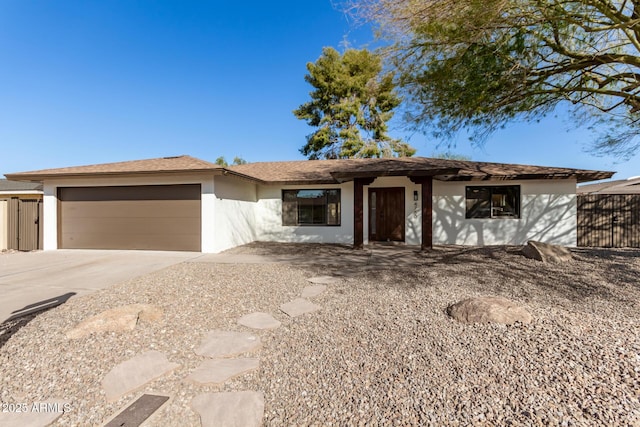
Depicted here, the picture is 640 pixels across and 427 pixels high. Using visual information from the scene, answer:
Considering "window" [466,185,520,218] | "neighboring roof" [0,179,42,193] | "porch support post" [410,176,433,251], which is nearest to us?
"porch support post" [410,176,433,251]

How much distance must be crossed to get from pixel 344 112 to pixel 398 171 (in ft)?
39.5

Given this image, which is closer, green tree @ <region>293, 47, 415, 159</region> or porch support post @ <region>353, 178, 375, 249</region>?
porch support post @ <region>353, 178, 375, 249</region>

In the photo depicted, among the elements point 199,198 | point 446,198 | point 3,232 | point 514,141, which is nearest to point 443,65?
point 514,141

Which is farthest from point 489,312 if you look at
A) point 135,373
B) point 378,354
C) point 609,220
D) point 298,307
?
point 609,220

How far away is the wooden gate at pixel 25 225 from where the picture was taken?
982cm

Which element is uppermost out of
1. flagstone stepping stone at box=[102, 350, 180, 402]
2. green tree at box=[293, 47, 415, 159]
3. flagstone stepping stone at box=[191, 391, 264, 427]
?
green tree at box=[293, 47, 415, 159]

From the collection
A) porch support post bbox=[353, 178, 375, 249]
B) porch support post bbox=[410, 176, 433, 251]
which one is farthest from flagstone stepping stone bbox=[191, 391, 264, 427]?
porch support post bbox=[410, 176, 433, 251]

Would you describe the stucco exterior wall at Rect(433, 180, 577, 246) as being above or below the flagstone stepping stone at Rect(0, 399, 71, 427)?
above

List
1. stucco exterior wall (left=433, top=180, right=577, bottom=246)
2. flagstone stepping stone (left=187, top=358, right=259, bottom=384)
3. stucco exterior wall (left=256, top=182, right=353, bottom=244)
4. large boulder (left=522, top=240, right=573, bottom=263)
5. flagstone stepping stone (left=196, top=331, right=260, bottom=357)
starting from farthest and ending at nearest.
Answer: stucco exterior wall (left=256, top=182, right=353, bottom=244) < stucco exterior wall (left=433, top=180, right=577, bottom=246) < large boulder (left=522, top=240, right=573, bottom=263) < flagstone stepping stone (left=196, top=331, right=260, bottom=357) < flagstone stepping stone (left=187, top=358, right=259, bottom=384)

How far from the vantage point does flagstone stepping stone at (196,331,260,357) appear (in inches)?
118

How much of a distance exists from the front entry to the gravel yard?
591 cm

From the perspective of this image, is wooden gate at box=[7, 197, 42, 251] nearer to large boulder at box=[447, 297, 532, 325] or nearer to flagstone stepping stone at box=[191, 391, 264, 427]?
flagstone stepping stone at box=[191, 391, 264, 427]

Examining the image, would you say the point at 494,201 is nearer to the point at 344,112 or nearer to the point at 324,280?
the point at 324,280

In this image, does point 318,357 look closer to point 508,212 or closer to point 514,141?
point 514,141
